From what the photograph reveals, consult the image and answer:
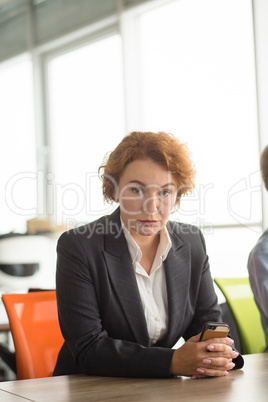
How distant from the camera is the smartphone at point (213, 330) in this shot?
60.8 inches

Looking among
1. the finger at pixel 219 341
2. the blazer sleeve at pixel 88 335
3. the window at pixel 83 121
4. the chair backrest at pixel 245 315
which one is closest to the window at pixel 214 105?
the window at pixel 83 121

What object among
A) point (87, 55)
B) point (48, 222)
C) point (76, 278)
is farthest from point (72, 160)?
point (76, 278)

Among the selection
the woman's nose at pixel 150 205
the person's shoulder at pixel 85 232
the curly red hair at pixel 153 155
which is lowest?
the person's shoulder at pixel 85 232

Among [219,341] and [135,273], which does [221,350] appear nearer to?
[219,341]

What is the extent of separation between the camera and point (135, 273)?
1847 millimetres

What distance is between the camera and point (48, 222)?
642 cm

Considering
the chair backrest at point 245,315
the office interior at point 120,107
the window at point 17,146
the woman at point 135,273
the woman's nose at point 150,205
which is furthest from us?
the window at point 17,146

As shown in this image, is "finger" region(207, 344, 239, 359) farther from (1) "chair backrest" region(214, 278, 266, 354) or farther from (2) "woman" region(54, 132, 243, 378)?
(1) "chair backrest" region(214, 278, 266, 354)

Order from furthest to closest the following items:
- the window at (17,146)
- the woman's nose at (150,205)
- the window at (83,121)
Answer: the window at (17,146)
the window at (83,121)
the woman's nose at (150,205)

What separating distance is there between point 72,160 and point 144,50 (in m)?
1.63

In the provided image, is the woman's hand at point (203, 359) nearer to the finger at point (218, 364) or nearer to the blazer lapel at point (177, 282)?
the finger at point (218, 364)

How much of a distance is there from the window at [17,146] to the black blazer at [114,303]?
532 cm

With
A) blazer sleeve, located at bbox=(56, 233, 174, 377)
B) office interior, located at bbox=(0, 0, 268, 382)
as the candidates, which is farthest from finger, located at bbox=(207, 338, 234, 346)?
office interior, located at bbox=(0, 0, 268, 382)

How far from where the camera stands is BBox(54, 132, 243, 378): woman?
1.67 metres
